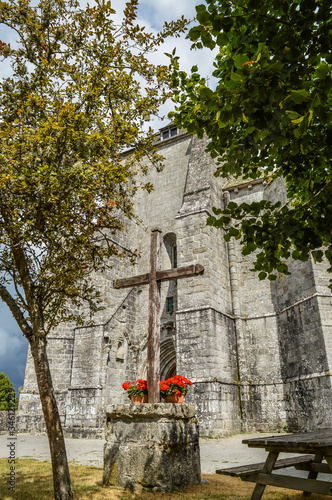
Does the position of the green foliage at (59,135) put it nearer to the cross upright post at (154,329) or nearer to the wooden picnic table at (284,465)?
the cross upright post at (154,329)

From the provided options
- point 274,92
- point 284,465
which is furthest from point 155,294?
point 274,92

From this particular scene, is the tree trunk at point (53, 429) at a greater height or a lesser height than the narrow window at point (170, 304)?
lesser

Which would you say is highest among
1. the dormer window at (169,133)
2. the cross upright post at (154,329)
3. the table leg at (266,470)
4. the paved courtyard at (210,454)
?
the dormer window at (169,133)

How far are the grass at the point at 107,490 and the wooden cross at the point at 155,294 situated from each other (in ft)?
3.77

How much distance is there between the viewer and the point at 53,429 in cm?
435

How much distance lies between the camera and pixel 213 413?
10.0 m

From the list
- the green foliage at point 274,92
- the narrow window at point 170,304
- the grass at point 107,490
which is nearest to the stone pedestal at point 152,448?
the grass at point 107,490

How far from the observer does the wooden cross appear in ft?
16.8

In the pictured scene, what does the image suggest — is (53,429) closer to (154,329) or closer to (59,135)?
(154,329)

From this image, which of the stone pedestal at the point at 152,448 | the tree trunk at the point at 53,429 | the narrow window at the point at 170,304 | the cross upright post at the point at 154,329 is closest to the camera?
the tree trunk at the point at 53,429

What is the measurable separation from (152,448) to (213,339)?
6502 mm

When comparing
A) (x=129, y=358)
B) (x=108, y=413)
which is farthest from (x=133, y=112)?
(x=129, y=358)

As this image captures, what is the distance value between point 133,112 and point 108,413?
177 inches

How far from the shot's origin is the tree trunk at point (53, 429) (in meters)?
4.05
